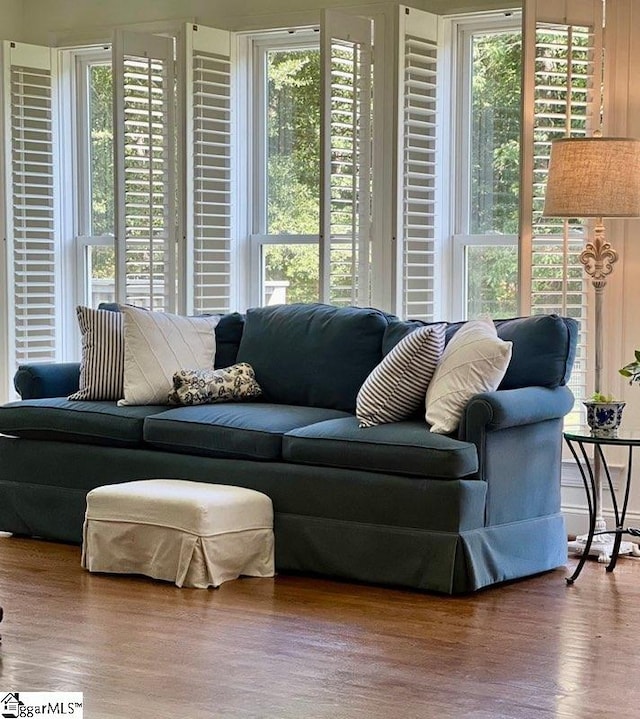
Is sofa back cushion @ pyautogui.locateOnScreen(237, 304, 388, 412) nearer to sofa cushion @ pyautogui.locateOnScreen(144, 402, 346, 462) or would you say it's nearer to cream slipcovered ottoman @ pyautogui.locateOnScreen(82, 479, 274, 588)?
sofa cushion @ pyautogui.locateOnScreen(144, 402, 346, 462)

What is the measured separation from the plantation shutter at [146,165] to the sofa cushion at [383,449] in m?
1.77

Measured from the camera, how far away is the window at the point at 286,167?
19.2 feet

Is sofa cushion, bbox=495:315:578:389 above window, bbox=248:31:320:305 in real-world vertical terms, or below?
below

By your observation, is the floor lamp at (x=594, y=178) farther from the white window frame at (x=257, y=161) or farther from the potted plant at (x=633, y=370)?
the white window frame at (x=257, y=161)

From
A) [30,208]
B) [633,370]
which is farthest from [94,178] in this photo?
[633,370]

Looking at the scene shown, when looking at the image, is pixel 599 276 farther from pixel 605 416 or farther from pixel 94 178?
pixel 94 178

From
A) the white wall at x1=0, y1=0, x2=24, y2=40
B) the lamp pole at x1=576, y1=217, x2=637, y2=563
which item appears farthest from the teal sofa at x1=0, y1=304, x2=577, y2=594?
the white wall at x1=0, y1=0, x2=24, y2=40

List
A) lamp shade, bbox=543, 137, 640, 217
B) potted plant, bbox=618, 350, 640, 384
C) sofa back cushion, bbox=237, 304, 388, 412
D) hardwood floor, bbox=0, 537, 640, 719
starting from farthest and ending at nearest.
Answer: sofa back cushion, bbox=237, 304, 388, 412 → lamp shade, bbox=543, 137, 640, 217 → potted plant, bbox=618, 350, 640, 384 → hardwood floor, bbox=0, 537, 640, 719

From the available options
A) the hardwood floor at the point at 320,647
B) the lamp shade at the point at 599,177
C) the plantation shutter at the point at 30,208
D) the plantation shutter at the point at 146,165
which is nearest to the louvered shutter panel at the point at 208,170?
the plantation shutter at the point at 146,165

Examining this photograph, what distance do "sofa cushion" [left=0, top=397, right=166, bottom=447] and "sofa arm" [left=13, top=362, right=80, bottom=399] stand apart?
0.16 meters

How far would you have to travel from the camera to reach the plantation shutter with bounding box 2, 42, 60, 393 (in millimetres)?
6289

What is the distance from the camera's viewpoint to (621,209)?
4.43 m

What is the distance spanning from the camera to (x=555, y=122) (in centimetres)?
491

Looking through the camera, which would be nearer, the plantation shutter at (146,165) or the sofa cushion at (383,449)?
the sofa cushion at (383,449)
